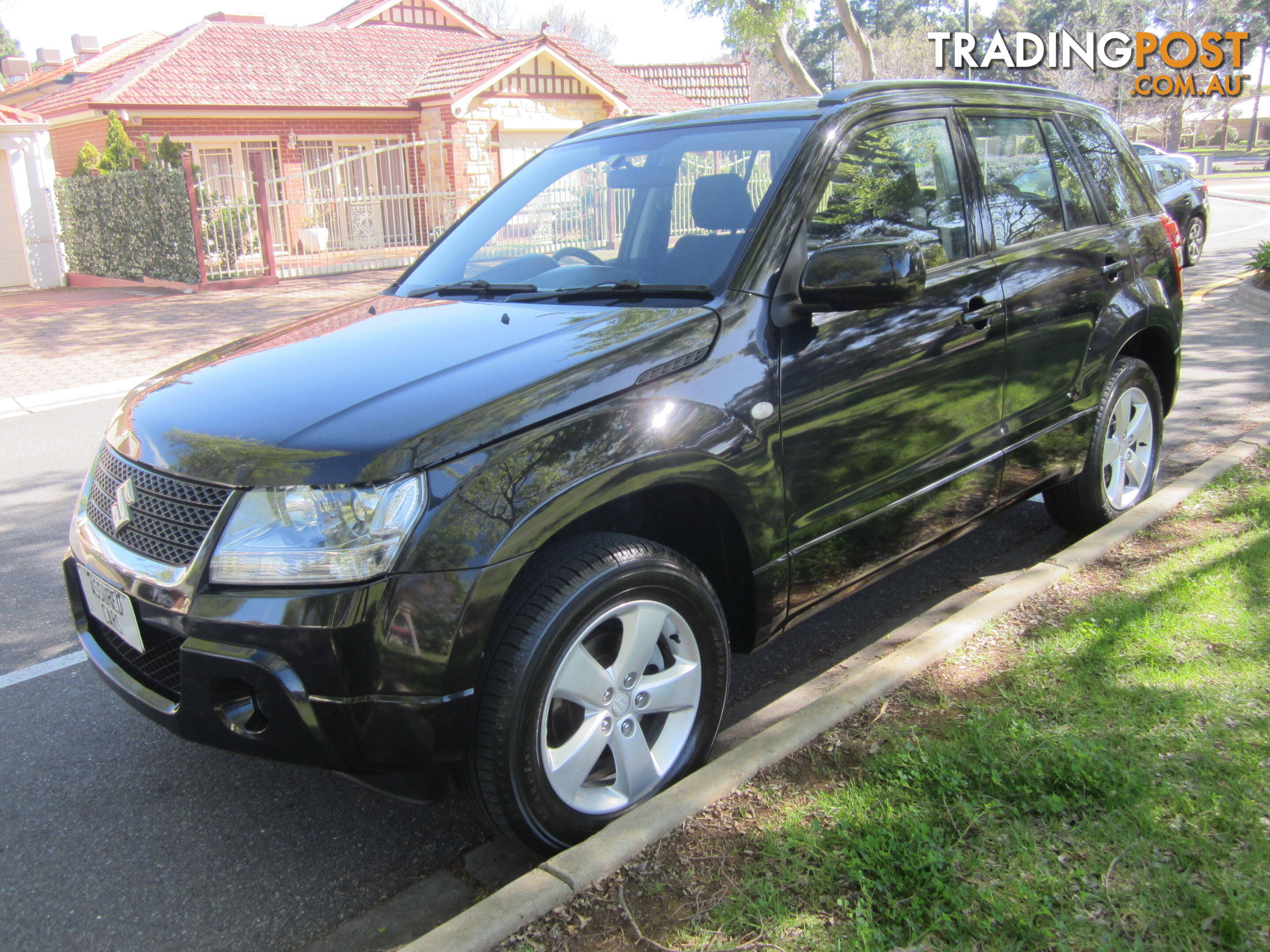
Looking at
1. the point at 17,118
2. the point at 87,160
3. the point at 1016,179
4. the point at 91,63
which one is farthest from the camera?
the point at 91,63

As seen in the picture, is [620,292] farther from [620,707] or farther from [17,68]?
[17,68]

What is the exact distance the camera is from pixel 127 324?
551 inches

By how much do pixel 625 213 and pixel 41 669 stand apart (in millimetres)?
2814

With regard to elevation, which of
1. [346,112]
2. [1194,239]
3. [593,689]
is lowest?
[1194,239]

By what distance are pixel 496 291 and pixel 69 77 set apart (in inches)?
1270

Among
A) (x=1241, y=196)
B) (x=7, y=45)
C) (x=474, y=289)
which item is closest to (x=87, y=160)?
(x=474, y=289)

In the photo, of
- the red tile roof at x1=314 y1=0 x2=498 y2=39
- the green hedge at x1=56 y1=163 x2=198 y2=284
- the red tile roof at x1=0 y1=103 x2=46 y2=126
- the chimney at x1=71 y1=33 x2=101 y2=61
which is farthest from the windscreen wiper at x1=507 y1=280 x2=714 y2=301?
the chimney at x1=71 y1=33 x2=101 y2=61

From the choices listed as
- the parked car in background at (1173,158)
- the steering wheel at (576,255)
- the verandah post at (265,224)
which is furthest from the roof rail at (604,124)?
the parked car in background at (1173,158)

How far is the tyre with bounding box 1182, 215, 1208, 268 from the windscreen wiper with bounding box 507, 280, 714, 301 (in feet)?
48.1

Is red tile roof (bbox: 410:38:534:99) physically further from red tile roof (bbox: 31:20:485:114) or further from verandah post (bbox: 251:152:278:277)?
verandah post (bbox: 251:152:278:277)

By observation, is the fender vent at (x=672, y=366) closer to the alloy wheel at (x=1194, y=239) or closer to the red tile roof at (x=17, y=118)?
the alloy wheel at (x=1194, y=239)

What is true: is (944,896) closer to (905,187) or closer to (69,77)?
(905,187)

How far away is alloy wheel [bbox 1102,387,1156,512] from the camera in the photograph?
15.5 ft

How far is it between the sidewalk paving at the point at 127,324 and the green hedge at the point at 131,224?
50cm
